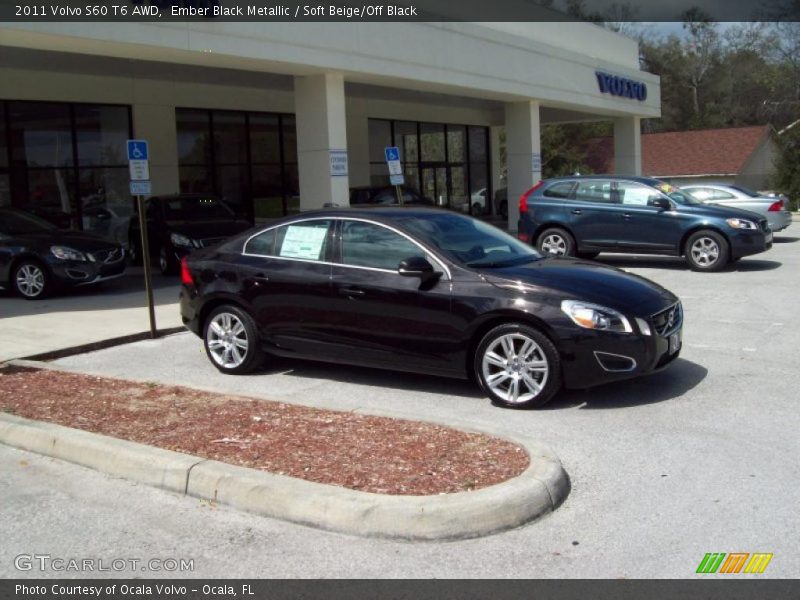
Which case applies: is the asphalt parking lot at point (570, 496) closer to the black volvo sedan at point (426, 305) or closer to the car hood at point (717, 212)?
the black volvo sedan at point (426, 305)

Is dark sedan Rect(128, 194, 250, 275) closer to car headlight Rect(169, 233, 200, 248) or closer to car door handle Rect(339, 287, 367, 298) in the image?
car headlight Rect(169, 233, 200, 248)

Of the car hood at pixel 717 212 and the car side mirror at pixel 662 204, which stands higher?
the car side mirror at pixel 662 204

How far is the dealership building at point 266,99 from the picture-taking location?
50.4 feet

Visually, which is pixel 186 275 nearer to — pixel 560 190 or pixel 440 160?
pixel 560 190

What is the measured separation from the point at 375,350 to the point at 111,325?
5.05m

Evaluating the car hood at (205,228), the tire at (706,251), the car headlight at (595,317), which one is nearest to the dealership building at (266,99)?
the car hood at (205,228)

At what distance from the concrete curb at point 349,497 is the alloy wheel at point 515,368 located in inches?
42.9

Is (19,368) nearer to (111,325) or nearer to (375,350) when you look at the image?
(111,325)

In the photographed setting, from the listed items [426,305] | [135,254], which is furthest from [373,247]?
[135,254]

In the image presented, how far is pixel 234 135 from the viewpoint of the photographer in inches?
926

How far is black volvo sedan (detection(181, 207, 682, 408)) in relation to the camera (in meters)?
6.69

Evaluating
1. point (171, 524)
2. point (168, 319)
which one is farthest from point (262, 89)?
point (171, 524)

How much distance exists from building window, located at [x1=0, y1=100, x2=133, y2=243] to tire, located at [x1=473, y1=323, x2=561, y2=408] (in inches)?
604

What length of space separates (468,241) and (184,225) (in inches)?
414
